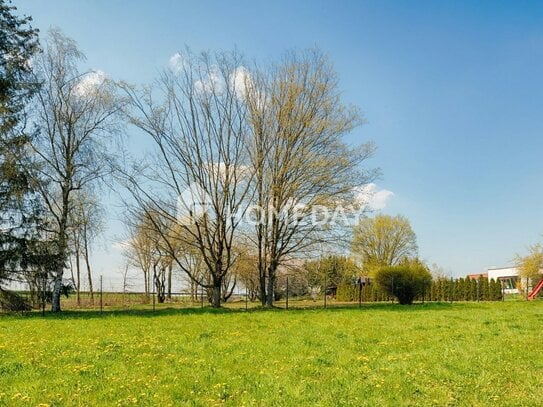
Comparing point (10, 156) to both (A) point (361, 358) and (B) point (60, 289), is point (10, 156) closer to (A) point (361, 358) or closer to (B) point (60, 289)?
(B) point (60, 289)

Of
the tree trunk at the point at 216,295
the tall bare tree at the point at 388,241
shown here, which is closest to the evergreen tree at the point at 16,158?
the tree trunk at the point at 216,295

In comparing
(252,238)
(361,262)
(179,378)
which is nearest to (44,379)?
(179,378)

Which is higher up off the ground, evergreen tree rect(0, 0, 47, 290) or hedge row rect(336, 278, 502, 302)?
evergreen tree rect(0, 0, 47, 290)

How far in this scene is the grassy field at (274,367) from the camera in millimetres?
5941

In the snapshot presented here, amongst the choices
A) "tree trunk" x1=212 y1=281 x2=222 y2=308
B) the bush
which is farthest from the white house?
"tree trunk" x1=212 y1=281 x2=222 y2=308

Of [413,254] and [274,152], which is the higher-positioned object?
[274,152]

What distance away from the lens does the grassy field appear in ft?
19.5

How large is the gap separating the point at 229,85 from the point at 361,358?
2177 centimetres

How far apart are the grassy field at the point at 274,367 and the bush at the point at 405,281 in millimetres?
18499

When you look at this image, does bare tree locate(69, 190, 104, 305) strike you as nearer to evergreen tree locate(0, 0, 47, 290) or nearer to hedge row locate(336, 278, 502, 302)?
evergreen tree locate(0, 0, 47, 290)

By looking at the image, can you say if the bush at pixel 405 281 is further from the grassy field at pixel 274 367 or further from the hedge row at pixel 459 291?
the grassy field at pixel 274 367

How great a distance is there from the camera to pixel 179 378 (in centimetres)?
688

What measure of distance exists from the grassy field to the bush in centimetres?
1850

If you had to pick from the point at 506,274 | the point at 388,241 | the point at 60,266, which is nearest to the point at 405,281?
the point at 60,266
